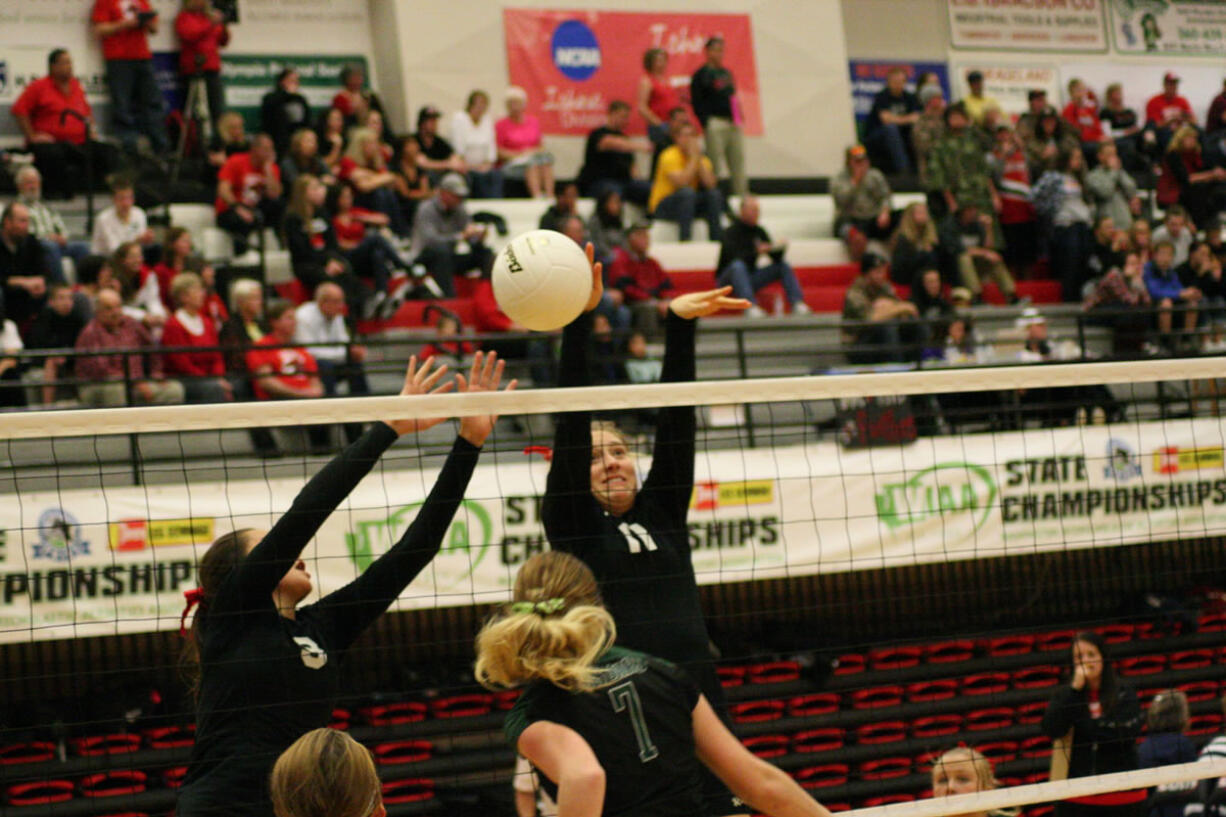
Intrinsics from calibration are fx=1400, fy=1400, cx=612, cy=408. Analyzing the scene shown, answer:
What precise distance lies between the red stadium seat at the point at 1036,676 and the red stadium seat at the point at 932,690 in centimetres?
47

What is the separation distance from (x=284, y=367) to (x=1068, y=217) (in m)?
8.69

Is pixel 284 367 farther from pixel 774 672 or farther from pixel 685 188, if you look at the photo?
pixel 685 188

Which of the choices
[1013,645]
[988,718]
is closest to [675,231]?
[1013,645]

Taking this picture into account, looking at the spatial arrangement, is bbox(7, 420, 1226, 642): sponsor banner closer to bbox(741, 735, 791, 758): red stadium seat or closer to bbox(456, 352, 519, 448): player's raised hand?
bbox(741, 735, 791, 758): red stadium seat

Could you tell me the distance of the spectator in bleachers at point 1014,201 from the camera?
1462 cm

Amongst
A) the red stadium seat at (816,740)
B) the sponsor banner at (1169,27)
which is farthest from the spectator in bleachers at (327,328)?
the sponsor banner at (1169,27)

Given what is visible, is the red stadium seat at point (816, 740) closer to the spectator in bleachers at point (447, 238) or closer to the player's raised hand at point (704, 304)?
the spectator in bleachers at point (447, 238)

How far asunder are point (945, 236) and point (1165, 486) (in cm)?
439

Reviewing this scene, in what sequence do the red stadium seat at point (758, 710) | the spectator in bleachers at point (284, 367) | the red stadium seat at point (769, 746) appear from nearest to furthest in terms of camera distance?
the spectator in bleachers at point (284, 367) < the red stadium seat at point (769, 746) < the red stadium seat at point (758, 710)

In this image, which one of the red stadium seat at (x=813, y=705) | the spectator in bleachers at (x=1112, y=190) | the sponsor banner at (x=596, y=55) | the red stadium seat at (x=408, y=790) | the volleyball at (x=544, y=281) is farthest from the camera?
the sponsor banner at (x=596, y=55)

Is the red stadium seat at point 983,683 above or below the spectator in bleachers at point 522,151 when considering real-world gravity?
below

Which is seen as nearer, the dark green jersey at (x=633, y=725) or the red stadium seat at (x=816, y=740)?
the dark green jersey at (x=633, y=725)

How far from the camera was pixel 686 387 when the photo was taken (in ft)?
13.7

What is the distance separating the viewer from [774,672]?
31.0ft
